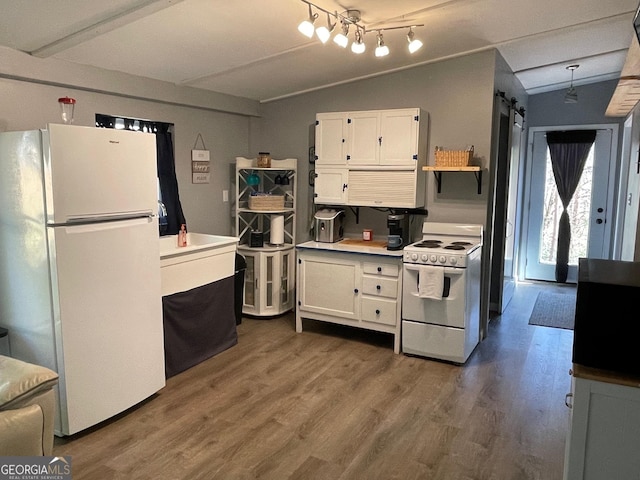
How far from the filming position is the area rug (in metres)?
4.98

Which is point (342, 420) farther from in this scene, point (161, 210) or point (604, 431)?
point (161, 210)

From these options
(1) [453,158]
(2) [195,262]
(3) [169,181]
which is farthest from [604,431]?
(3) [169,181]

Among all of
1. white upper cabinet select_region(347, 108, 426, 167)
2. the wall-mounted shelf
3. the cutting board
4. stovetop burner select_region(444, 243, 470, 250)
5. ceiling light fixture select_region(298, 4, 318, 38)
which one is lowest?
the cutting board

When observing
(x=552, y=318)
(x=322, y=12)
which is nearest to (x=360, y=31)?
(x=322, y=12)

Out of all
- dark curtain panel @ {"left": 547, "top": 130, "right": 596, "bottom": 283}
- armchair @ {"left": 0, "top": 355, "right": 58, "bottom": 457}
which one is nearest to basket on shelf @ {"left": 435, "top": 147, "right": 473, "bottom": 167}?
dark curtain panel @ {"left": 547, "top": 130, "right": 596, "bottom": 283}

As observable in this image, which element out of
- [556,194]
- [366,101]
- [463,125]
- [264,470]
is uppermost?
[366,101]

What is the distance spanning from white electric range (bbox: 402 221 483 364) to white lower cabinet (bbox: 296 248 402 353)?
0.13 m

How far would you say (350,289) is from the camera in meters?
4.28

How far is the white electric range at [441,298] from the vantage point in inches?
147

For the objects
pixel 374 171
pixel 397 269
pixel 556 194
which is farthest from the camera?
pixel 556 194

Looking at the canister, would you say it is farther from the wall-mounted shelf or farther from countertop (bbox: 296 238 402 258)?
the wall-mounted shelf

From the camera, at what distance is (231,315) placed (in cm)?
415

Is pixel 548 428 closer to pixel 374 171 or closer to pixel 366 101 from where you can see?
pixel 374 171

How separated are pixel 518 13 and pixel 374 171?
5.52 feet
